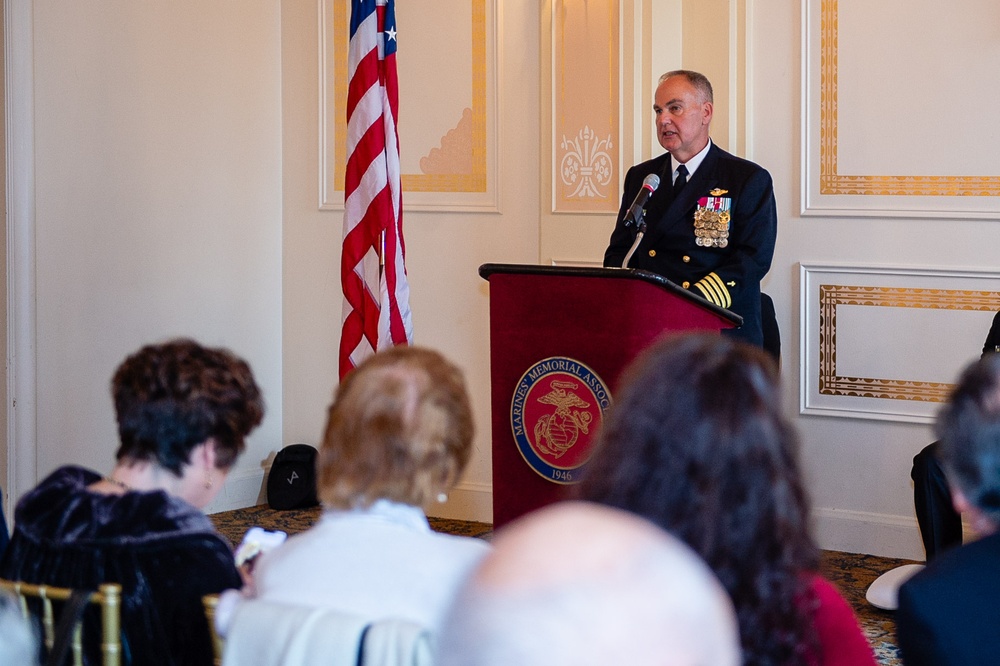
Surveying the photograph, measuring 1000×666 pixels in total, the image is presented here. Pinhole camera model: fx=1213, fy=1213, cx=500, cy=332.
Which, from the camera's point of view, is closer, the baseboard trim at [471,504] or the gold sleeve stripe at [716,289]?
the gold sleeve stripe at [716,289]

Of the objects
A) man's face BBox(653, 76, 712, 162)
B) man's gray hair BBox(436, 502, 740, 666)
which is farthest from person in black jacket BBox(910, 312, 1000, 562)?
man's gray hair BBox(436, 502, 740, 666)

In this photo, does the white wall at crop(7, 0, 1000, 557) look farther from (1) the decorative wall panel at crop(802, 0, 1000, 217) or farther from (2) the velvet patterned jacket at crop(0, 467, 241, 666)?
(2) the velvet patterned jacket at crop(0, 467, 241, 666)

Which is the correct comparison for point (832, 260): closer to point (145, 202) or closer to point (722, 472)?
point (145, 202)

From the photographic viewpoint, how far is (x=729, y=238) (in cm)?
432

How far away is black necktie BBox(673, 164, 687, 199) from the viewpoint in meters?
4.45

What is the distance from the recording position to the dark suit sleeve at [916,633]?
1.45 metres

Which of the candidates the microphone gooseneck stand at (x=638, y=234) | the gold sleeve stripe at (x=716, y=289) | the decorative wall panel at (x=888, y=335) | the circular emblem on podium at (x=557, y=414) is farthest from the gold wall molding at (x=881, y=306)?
the circular emblem on podium at (x=557, y=414)

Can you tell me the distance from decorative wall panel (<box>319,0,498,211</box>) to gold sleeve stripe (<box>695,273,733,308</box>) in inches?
62.4

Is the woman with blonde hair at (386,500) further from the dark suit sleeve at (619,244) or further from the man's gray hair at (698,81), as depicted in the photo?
the man's gray hair at (698,81)

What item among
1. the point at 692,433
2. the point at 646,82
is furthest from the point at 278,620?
the point at 646,82

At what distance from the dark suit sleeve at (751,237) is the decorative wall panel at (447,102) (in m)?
1.38

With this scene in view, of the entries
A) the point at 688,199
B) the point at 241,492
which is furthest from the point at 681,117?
the point at 241,492

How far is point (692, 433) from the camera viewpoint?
119cm

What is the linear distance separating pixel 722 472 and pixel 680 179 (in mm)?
3378
